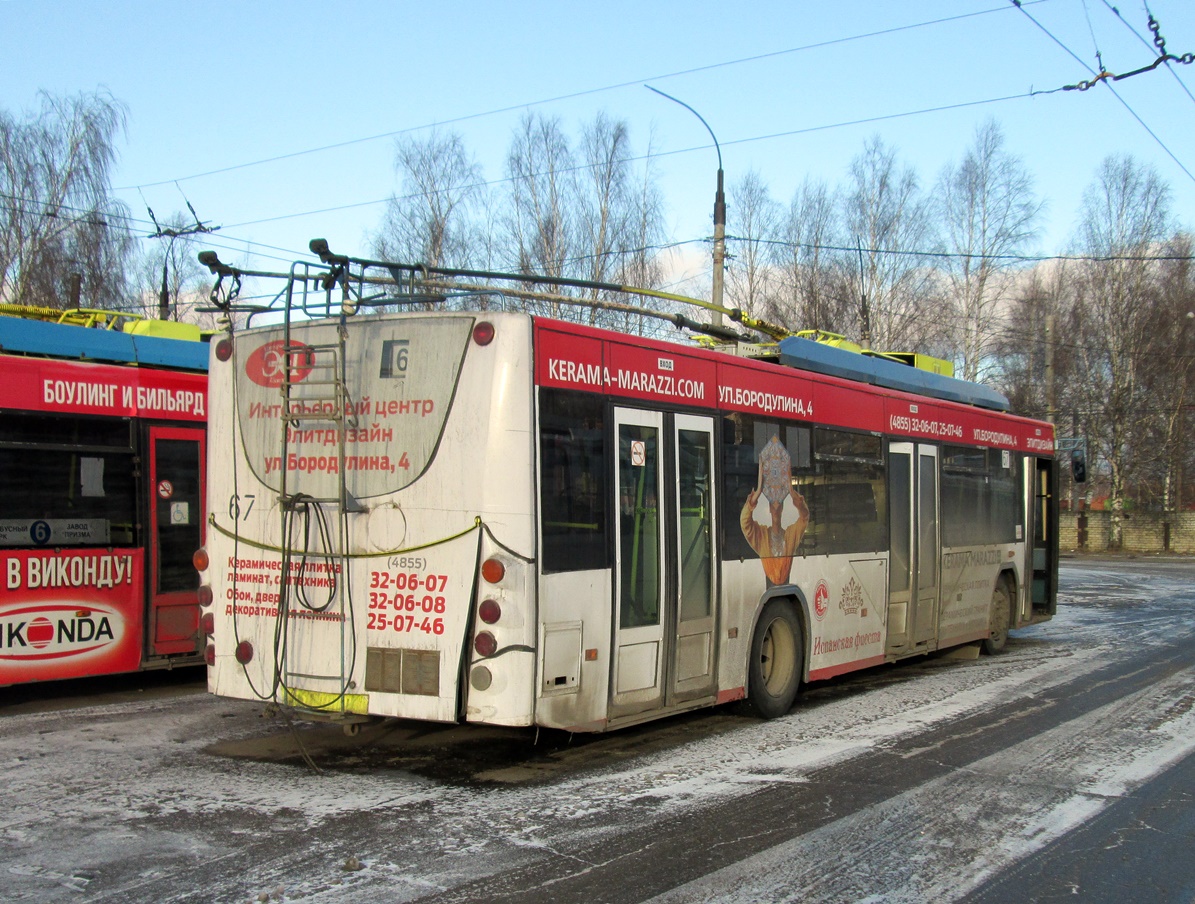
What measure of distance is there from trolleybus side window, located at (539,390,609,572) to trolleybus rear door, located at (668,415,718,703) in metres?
0.93

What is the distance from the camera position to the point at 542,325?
666 centimetres

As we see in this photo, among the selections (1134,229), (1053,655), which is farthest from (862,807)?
(1134,229)

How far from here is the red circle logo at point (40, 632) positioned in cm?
902

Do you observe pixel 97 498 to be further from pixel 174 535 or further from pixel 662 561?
pixel 662 561

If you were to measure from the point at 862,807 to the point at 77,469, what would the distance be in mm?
7063

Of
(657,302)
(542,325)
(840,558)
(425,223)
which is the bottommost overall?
(840,558)

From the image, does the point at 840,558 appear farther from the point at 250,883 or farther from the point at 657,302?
the point at 657,302

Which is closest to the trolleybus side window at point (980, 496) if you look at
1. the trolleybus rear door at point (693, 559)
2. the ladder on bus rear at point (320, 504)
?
the trolleybus rear door at point (693, 559)

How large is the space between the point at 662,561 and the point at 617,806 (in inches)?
74.7

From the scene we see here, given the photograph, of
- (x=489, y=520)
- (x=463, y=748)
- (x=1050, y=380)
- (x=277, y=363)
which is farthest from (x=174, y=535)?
(x=1050, y=380)

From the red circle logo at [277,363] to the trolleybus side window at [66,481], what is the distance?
2991mm

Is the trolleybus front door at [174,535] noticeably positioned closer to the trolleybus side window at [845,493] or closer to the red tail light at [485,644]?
the red tail light at [485,644]

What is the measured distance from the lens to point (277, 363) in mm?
7254

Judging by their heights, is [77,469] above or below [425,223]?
below
